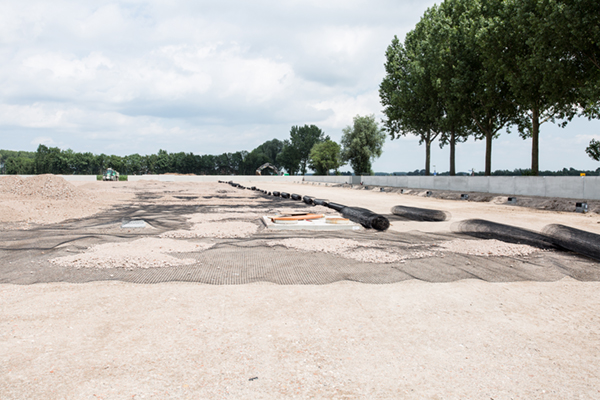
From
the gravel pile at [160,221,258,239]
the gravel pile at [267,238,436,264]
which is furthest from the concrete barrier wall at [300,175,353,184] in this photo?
the gravel pile at [267,238,436,264]

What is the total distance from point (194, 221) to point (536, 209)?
1628 cm

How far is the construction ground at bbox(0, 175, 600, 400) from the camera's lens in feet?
9.33

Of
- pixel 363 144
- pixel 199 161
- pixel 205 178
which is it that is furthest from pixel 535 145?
pixel 199 161

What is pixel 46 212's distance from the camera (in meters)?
13.7

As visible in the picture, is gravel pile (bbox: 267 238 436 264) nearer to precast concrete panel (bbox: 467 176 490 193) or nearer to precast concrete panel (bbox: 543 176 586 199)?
precast concrete panel (bbox: 543 176 586 199)

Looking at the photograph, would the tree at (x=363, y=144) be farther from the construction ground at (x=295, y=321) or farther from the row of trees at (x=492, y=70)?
the construction ground at (x=295, y=321)

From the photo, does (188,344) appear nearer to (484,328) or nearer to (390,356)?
(390,356)

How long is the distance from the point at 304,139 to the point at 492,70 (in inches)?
4025

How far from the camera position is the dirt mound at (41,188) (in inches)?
736

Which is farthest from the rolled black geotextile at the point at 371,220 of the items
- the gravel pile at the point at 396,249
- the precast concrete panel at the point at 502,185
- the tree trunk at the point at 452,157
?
the tree trunk at the point at 452,157

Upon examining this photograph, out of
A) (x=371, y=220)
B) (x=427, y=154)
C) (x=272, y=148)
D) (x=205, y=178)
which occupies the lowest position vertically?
(x=371, y=220)

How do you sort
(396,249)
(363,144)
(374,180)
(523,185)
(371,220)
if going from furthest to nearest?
(363,144), (374,180), (523,185), (371,220), (396,249)

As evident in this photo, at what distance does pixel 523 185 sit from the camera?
22.7 m

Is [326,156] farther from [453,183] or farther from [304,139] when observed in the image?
[453,183]
